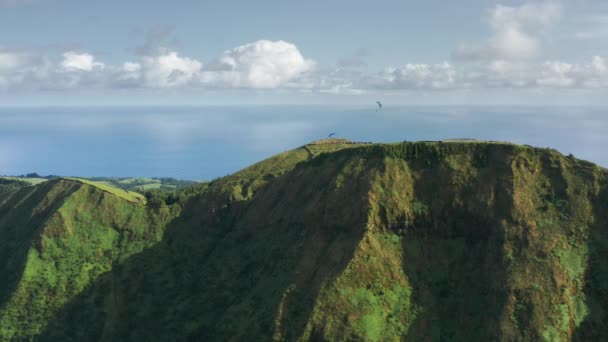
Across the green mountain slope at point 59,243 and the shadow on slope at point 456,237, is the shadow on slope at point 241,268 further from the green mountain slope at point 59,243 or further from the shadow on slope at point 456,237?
the shadow on slope at point 456,237

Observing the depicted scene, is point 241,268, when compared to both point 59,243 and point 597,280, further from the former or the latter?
point 597,280

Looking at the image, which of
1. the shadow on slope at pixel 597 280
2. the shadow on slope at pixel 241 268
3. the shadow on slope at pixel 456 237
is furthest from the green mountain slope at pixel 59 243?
the shadow on slope at pixel 597 280

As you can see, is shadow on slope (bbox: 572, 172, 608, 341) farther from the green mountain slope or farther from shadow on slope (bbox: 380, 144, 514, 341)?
the green mountain slope

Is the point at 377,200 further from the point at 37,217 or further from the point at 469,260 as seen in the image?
the point at 37,217

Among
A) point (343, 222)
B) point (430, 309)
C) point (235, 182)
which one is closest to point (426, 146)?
point (343, 222)

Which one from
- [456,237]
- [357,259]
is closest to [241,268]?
[357,259]

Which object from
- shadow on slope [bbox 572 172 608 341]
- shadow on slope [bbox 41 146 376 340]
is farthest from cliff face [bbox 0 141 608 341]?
shadow on slope [bbox 41 146 376 340]
